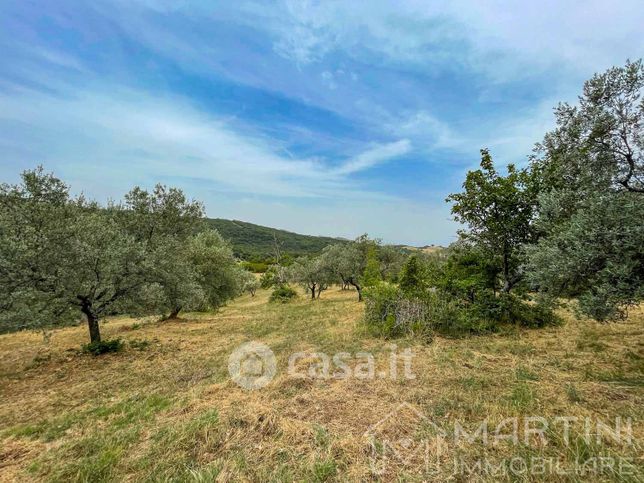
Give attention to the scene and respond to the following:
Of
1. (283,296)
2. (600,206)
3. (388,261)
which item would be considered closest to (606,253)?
(600,206)

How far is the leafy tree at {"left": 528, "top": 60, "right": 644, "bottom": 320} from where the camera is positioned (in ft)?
21.0

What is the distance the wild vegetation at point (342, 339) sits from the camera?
5.01m

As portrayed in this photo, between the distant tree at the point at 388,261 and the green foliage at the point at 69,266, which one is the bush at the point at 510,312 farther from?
the distant tree at the point at 388,261

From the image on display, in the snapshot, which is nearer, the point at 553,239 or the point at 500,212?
the point at 553,239

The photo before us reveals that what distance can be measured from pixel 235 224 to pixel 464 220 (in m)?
159

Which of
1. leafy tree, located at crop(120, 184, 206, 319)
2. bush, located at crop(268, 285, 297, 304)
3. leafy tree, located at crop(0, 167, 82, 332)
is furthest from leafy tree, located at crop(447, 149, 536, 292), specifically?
bush, located at crop(268, 285, 297, 304)

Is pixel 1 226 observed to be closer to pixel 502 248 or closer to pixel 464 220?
pixel 464 220

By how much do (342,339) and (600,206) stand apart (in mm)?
9238

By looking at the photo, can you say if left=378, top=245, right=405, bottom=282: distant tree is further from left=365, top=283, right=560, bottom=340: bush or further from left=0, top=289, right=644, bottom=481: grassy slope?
left=0, top=289, right=644, bottom=481: grassy slope

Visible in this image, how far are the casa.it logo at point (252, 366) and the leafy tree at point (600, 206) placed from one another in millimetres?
7803

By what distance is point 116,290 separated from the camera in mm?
12375

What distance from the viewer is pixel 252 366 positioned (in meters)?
9.54

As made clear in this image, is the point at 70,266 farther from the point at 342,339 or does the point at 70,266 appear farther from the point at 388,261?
the point at 388,261

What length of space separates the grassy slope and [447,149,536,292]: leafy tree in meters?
3.75
